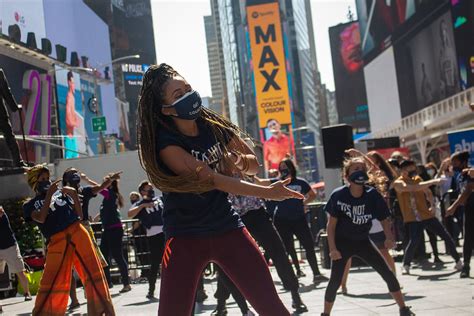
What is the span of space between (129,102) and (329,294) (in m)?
89.2

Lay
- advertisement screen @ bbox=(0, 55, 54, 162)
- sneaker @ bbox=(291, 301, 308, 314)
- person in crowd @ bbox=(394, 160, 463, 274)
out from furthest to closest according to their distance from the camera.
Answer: advertisement screen @ bbox=(0, 55, 54, 162), person in crowd @ bbox=(394, 160, 463, 274), sneaker @ bbox=(291, 301, 308, 314)

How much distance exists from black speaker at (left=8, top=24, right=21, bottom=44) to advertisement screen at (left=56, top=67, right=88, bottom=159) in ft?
17.4

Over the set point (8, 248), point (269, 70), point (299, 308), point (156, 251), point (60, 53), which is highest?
point (269, 70)

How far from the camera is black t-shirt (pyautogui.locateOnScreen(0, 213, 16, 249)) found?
11570mm

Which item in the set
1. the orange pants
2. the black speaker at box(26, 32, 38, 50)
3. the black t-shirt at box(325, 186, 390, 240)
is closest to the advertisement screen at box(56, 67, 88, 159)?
the black speaker at box(26, 32, 38, 50)

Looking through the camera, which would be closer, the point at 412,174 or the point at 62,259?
the point at 62,259

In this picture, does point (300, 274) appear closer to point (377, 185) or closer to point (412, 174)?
point (412, 174)

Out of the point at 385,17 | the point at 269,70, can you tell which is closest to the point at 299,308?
the point at 385,17

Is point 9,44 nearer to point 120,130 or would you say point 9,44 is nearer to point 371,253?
point 371,253

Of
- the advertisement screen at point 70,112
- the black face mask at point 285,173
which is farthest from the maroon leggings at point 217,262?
the advertisement screen at point 70,112

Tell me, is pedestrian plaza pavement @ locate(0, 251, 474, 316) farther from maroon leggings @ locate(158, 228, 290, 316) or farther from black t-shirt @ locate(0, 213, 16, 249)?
maroon leggings @ locate(158, 228, 290, 316)

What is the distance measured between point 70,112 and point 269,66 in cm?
7468

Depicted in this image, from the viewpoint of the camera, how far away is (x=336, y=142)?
16188mm

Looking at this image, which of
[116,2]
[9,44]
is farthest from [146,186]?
[116,2]
